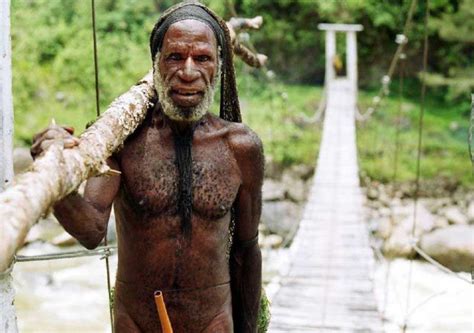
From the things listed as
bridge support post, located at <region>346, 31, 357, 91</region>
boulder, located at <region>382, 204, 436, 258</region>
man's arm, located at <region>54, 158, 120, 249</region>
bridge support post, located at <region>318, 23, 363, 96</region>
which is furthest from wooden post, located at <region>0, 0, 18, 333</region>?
bridge support post, located at <region>346, 31, 357, 91</region>

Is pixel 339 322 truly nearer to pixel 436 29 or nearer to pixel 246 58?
pixel 246 58

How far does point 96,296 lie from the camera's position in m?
6.61

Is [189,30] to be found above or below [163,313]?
above

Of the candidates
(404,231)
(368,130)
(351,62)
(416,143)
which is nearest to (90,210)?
(404,231)

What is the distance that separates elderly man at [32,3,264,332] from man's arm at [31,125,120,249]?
0.7 inches

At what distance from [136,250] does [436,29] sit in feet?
35.2

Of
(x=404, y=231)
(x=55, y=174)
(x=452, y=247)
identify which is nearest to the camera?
(x=55, y=174)

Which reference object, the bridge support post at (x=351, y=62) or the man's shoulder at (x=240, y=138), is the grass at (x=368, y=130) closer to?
the bridge support post at (x=351, y=62)

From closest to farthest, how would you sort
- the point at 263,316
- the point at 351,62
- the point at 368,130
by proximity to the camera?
the point at 263,316 → the point at 351,62 → the point at 368,130

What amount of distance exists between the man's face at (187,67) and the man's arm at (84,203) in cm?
15

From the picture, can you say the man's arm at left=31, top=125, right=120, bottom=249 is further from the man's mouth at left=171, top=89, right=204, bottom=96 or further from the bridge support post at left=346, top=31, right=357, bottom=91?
the bridge support post at left=346, top=31, right=357, bottom=91

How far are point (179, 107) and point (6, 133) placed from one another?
0.93 ft

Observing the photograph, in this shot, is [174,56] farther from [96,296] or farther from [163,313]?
[96,296]

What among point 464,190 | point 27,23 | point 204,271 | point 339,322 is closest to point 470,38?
point 464,190
